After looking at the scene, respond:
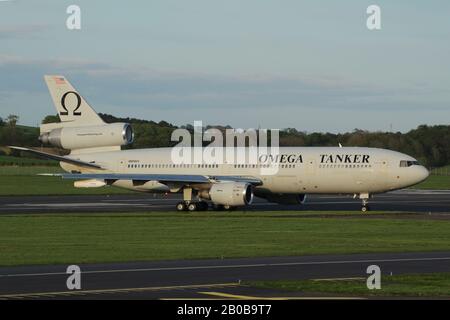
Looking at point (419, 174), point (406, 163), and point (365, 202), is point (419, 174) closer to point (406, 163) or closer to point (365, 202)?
point (406, 163)

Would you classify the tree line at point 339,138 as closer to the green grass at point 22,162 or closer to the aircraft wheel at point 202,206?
the green grass at point 22,162

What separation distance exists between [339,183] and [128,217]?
598 inches

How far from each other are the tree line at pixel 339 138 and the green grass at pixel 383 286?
85.9 metres

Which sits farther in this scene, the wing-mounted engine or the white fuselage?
the white fuselage

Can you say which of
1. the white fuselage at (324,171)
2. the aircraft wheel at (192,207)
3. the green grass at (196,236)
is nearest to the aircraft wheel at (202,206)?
the aircraft wheel at (192,207)

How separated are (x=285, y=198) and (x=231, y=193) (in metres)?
7.24

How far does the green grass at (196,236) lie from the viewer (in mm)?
35125

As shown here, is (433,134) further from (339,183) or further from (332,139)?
(339,183)

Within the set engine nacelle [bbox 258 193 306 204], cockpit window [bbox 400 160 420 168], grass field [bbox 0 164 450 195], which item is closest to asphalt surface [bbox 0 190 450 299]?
cockpit window [bbox 400 160 420 168]

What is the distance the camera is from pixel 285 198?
68.8 metres

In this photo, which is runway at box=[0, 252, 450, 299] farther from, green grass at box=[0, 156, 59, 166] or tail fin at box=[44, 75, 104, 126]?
green grass at box=[0, 156, 59, 166]

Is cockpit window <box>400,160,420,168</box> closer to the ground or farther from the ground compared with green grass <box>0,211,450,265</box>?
farther from the ground

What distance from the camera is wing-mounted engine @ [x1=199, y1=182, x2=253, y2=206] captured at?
62.4m

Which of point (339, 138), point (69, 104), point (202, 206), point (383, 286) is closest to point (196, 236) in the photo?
point (383, 286)
